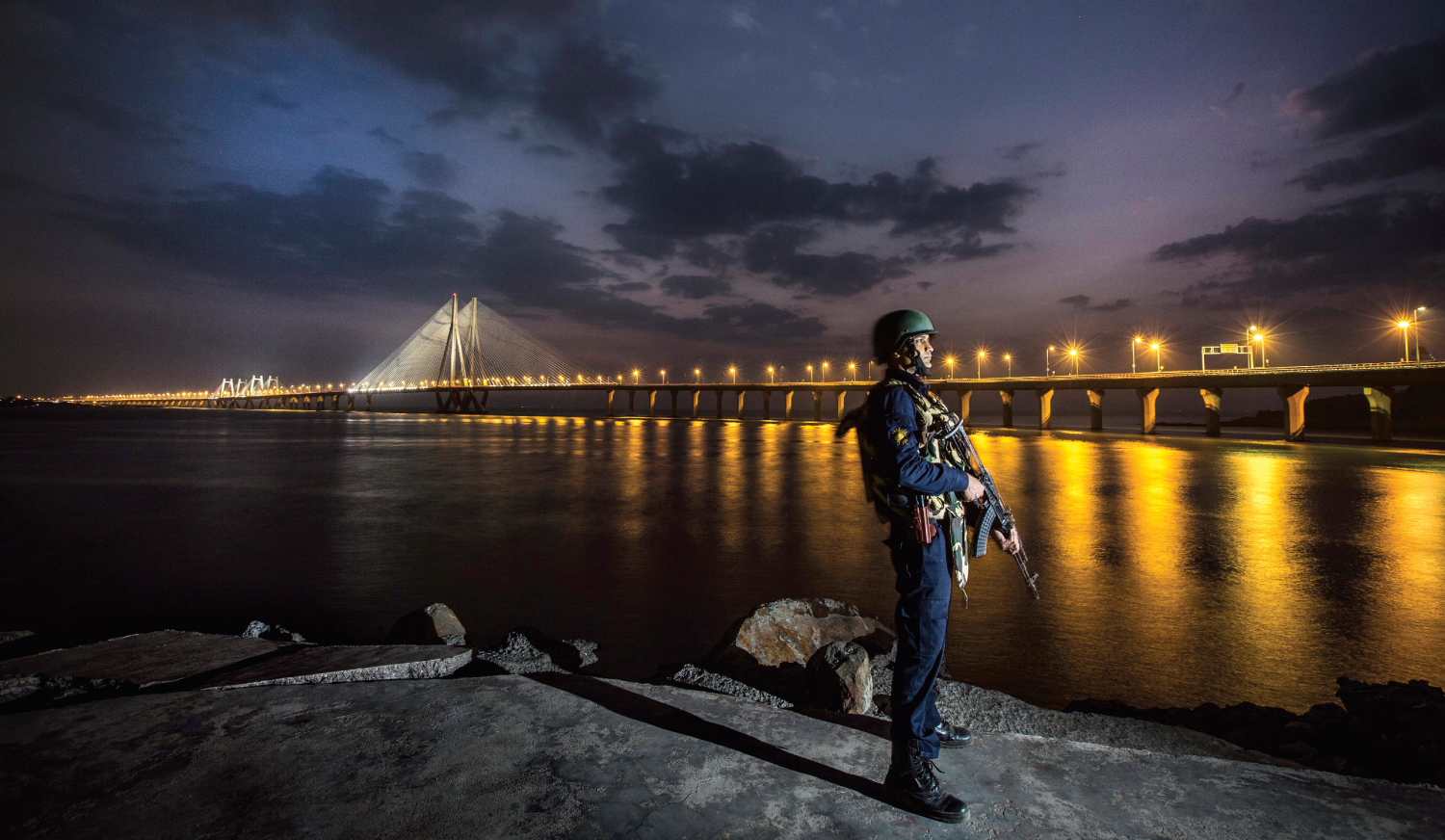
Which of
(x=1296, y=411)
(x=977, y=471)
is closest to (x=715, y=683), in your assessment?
(x=977, y=471)

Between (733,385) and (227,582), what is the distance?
382ft

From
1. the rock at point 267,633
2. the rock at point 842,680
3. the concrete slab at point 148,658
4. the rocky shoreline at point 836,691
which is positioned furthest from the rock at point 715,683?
the rock at point 267,633

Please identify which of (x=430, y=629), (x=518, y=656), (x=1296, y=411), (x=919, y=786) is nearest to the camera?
(x=919, y=786)

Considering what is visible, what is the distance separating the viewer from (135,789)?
2895 mm

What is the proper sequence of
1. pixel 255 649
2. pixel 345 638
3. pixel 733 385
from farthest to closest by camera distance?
pixel 733 385 → pixel 345 638 → pixel 255 649

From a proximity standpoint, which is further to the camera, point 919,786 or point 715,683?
point 715,683

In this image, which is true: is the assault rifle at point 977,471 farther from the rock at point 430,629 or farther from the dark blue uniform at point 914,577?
the rock at point 430,629

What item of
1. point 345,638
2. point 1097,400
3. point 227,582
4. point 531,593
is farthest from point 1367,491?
point 1097,400

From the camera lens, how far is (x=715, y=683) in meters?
5.22

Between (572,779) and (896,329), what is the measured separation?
2.67m

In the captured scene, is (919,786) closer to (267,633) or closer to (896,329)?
(896,329)

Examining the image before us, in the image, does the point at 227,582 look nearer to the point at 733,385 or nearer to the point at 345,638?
the point at 345,638

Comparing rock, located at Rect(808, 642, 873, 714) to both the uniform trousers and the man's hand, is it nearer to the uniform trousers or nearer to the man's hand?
the uniform trousers

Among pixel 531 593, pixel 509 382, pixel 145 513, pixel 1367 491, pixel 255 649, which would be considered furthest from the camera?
pixel 509 382
